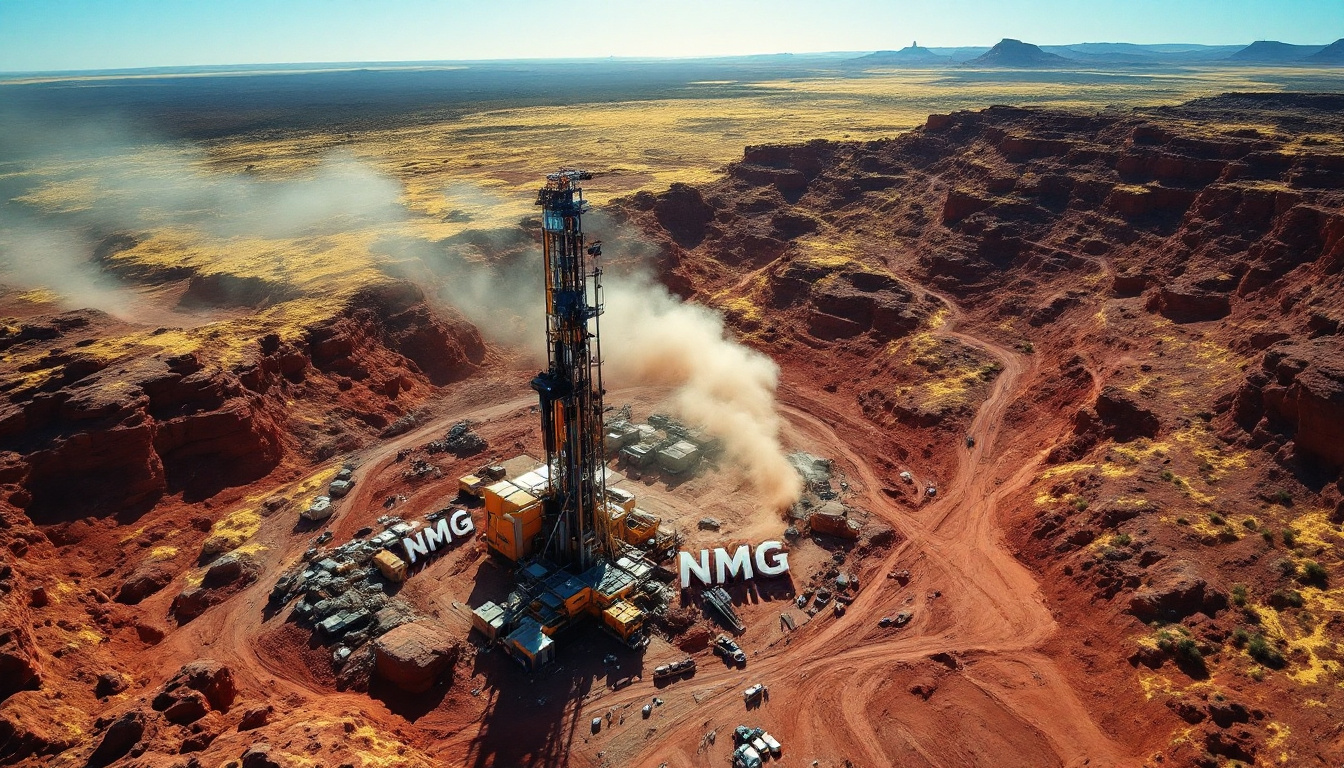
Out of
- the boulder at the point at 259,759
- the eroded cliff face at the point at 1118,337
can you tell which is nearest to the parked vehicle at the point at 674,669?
the boulder at the point at 259,759

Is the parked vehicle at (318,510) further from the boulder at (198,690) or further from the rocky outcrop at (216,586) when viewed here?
the boulder at (198,690)

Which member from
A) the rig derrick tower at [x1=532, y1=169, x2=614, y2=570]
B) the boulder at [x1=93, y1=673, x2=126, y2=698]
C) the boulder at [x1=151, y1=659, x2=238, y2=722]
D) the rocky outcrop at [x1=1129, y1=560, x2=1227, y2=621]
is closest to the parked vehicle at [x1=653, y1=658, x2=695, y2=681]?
the rig derrick tower at [x1=532, y1=169, x2=614, y2=570]

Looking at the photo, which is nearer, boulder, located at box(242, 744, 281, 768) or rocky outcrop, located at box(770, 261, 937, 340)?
boulder, located at box(242, 744, 281, 768)

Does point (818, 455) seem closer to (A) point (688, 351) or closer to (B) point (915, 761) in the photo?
(A) point (688, 351)

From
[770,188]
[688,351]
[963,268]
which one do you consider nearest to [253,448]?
[688,351]

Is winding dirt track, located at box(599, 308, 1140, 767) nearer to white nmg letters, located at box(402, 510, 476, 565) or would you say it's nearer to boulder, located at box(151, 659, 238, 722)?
boulder, located at box(151, 659, 238, 722)

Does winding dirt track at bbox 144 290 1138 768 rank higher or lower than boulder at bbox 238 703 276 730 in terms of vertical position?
lower

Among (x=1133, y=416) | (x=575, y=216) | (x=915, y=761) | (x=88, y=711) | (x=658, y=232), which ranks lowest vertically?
(x=915, y=761)
